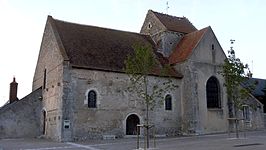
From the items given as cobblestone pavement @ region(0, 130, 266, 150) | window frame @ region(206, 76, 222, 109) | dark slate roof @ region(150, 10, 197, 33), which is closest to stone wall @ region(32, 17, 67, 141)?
cobblestone pavement @ region(0, 130, 266, 150)

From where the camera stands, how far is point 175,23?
3575 centimetres

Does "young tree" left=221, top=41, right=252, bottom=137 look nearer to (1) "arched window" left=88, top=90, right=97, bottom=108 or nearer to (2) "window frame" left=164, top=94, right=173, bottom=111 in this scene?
(2) "window frame" left=164, top=94, right=173, bottom=111

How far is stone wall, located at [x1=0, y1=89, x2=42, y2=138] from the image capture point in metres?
26.4

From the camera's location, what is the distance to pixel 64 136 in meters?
22.8

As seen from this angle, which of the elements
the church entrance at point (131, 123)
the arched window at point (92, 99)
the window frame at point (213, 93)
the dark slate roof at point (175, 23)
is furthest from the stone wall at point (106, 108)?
the dark slate roof at point (175, 23)

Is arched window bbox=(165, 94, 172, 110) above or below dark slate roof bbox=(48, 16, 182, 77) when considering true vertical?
below

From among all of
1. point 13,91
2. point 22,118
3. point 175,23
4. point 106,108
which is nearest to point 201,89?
point 106,108

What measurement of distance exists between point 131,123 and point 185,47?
10.1 m

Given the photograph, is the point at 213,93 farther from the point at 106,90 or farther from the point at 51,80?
the point at 51,80

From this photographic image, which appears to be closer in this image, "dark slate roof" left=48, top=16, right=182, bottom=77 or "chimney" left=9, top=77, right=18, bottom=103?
"dark slate roof" left=48, top=16, right=182, bottom=77

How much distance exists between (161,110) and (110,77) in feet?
19.1

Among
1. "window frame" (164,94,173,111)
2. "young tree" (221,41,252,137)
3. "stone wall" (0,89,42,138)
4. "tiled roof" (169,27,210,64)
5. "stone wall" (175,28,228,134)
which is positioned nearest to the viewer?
"young tree" (221,41,252,137)

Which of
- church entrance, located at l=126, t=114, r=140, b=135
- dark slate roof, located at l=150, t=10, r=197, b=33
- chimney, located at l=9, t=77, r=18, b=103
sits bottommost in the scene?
church entrance, located at l=126, t=114, r=140, b=135

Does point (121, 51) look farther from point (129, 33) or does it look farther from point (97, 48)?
point (129, 33)
